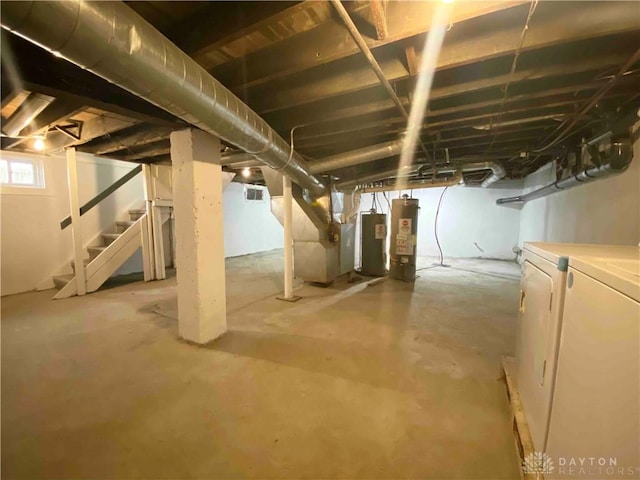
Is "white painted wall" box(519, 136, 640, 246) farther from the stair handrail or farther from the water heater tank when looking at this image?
the stair handrail

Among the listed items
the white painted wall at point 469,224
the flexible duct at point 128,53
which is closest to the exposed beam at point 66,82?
the flexible duct at point 128,53

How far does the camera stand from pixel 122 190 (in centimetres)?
507

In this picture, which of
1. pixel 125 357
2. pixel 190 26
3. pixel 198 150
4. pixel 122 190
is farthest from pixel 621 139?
pixel 122 190

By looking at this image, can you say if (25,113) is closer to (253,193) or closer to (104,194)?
(104,194)

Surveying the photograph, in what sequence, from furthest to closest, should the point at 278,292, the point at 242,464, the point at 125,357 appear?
the point at 278,292
the point at 125,357
the point at 242,464

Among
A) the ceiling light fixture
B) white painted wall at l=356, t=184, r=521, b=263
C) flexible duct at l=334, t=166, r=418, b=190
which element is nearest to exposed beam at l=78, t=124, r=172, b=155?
the ceiling light fixture

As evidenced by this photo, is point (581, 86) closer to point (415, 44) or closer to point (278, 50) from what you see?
point (415, 44)

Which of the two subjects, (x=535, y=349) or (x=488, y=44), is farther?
(x=488, y=44)

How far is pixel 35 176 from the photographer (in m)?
4.11

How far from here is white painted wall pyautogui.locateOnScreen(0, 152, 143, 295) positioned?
385cm

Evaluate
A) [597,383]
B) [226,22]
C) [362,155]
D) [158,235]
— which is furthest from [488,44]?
[158,235]

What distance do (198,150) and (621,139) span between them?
11.5 feet

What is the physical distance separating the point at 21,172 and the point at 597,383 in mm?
6196

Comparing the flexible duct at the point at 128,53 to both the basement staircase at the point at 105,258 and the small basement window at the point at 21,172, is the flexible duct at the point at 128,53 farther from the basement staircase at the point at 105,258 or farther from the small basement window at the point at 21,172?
the small basement window at the point at 21,172
